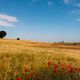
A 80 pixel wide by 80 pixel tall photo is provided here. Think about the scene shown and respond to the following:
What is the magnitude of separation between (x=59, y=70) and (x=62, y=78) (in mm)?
928

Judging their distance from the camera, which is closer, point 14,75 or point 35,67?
point 14,75

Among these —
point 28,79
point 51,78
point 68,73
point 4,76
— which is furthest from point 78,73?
point 4,76

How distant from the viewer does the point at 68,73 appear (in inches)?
334

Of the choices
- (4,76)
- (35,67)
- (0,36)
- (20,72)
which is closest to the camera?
(4,76)

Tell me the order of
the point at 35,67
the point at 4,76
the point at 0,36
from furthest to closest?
the point at 0,36 → the point at 35,67 → the point at 4,76

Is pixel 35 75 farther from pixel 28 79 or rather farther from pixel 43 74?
pixel 28 79

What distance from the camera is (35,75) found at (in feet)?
26.8

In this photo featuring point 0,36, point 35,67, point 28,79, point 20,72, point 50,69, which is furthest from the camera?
point 0,36

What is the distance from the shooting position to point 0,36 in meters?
91.9

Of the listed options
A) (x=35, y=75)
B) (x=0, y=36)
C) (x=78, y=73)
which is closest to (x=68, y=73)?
(x=78, y=73)

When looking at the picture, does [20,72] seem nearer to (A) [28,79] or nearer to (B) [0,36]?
(A) [28,79]

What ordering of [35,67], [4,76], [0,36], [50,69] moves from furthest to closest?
[0,36] < [35,67] < [50,69] < [4,76]

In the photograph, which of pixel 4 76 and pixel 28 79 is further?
pixel 4 76

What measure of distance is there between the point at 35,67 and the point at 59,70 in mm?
1238
